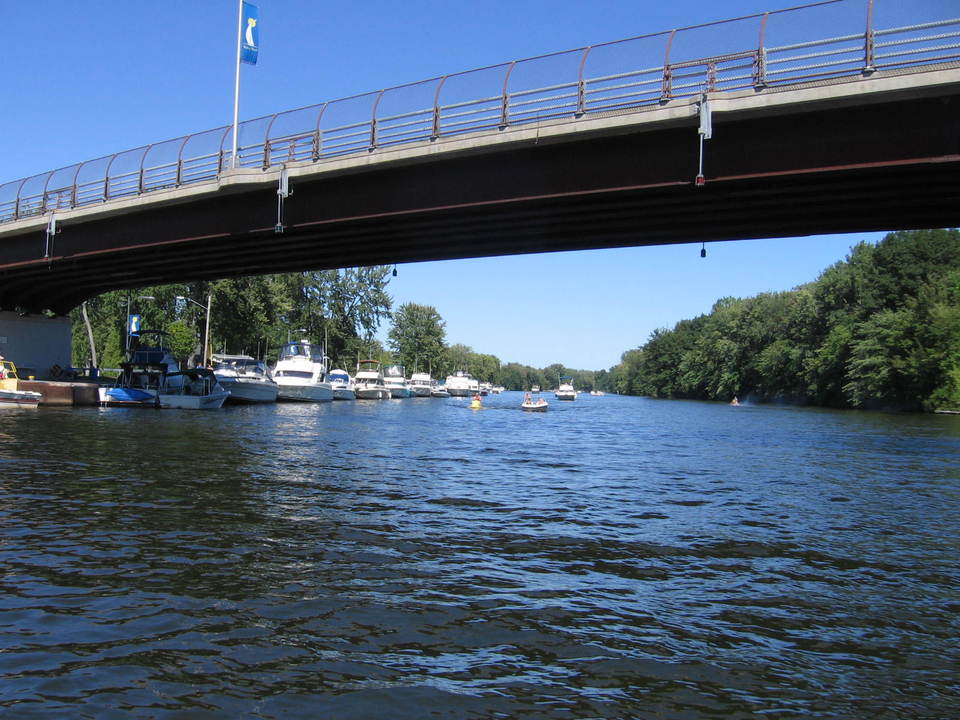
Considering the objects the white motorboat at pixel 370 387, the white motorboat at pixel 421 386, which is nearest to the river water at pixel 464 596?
the white motorboat at pixel 370 387

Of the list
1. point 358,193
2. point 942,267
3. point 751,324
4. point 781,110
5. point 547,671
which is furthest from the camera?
point 751,324

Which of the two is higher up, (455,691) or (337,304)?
(337,304)

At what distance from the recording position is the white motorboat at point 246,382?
55.2 m

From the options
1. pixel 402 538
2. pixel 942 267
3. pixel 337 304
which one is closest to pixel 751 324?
pixel 942 267

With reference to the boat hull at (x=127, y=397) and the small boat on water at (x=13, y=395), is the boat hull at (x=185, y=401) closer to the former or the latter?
the boat hull at (x=127, y=397)

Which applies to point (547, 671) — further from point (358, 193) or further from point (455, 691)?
point (358, 193)

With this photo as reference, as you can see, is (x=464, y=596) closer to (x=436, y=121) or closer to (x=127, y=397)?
(x=436, y=121)

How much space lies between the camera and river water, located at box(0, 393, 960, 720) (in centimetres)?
561

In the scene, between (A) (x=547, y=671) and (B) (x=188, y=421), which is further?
(B) (x=188, y=421)

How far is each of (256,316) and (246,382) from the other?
750 inches

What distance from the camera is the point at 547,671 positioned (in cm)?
608

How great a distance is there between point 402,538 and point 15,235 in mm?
35149

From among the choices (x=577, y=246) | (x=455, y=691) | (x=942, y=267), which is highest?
(x=942, y=267)

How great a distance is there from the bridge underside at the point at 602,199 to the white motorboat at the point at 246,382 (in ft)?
71.1
